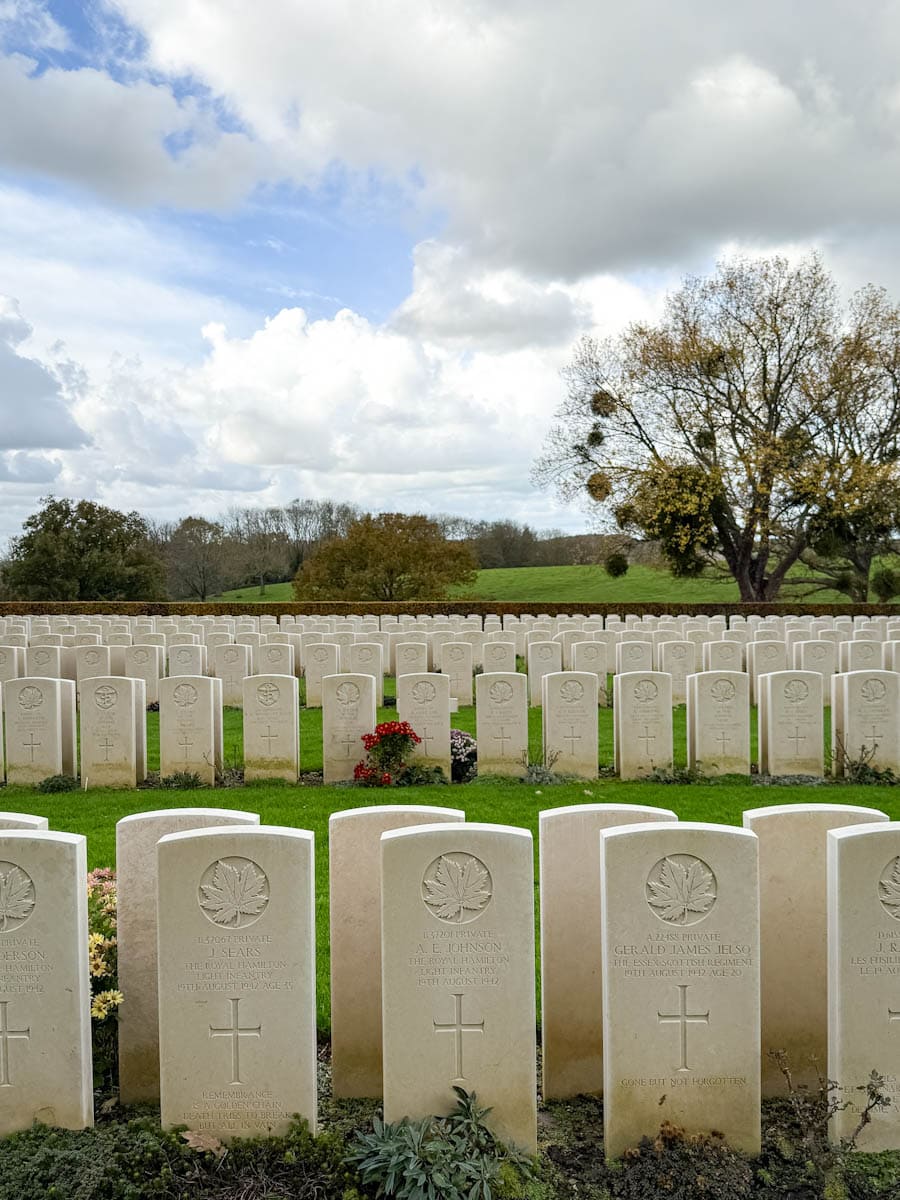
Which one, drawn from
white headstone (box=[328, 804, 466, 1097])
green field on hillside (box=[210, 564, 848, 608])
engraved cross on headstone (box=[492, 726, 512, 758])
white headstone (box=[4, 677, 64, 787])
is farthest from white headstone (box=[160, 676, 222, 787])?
green field on hillside (box=[210, 564, 848, 608])

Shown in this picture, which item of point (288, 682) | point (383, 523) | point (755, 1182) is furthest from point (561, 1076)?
point (383, 523)

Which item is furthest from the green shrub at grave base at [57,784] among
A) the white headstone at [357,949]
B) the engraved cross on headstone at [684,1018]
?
the engraved cross on headstone at [684,1018]

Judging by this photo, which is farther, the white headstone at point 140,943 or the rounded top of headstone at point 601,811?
the rounded top of headstone at point 601,811

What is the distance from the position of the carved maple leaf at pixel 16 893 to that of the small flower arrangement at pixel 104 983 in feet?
1.52

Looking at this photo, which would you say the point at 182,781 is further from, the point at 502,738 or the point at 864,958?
the point at 864,958

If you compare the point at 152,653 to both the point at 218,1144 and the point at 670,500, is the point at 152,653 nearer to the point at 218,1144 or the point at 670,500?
the point at 218,1144

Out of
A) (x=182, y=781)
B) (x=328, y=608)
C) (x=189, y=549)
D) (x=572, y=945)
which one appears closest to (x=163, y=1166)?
(x=572, y=945)

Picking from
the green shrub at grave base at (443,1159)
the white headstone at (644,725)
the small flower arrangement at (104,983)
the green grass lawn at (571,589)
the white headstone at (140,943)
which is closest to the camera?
the green shrub at grave base at (443,1159)

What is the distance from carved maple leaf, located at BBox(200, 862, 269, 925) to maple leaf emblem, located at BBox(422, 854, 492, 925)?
0.65 m

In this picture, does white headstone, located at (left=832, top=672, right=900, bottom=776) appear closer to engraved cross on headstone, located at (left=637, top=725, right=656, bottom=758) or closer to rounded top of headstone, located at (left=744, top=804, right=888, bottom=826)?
engraved cross on headstone, located at (left=637, top=725, right=656, bottom=758)

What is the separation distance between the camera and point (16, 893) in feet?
11.3

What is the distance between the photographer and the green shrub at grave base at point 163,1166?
3.12 m

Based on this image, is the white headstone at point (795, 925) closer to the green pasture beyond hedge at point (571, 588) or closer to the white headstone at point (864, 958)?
the white headstone at point (864, 958)

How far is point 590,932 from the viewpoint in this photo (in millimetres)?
4020
